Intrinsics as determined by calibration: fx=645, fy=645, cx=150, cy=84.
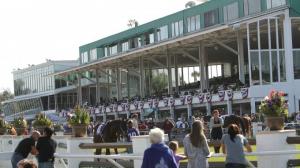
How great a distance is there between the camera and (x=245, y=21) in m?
46.0

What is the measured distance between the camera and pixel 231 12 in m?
56.3

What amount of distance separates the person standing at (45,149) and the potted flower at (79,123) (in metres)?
2.66

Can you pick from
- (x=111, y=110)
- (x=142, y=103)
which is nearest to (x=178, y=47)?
(x=142, y=103)

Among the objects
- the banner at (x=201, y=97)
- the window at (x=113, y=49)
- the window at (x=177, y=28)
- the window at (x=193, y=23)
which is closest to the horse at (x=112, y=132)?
the banner at (x=201, y=97)

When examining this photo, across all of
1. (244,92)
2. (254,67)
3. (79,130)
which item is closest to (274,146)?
(79,130)

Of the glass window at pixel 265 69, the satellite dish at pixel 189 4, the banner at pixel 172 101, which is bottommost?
the banner at pixel 172 101

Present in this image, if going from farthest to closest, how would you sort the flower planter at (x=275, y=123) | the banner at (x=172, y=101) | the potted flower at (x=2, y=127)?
1. the banner at (x=172, y=101)
2. the potted flower at (x=2, y=127)
3. the flower planter at (x=275, y=123)

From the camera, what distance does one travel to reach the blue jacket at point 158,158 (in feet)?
29.2

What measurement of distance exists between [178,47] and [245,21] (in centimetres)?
1453

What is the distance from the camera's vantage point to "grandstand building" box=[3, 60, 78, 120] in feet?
322

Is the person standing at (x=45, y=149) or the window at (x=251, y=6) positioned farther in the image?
the window at (x=251, y=6)

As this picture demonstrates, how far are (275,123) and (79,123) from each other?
5814mm

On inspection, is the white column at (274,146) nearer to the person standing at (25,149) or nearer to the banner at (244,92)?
the person standing at (25,149)

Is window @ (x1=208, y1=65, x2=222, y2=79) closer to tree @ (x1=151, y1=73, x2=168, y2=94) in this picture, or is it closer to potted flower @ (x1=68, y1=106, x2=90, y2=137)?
tree @ (x1=151, y1=73, x2=168, y2=94)
